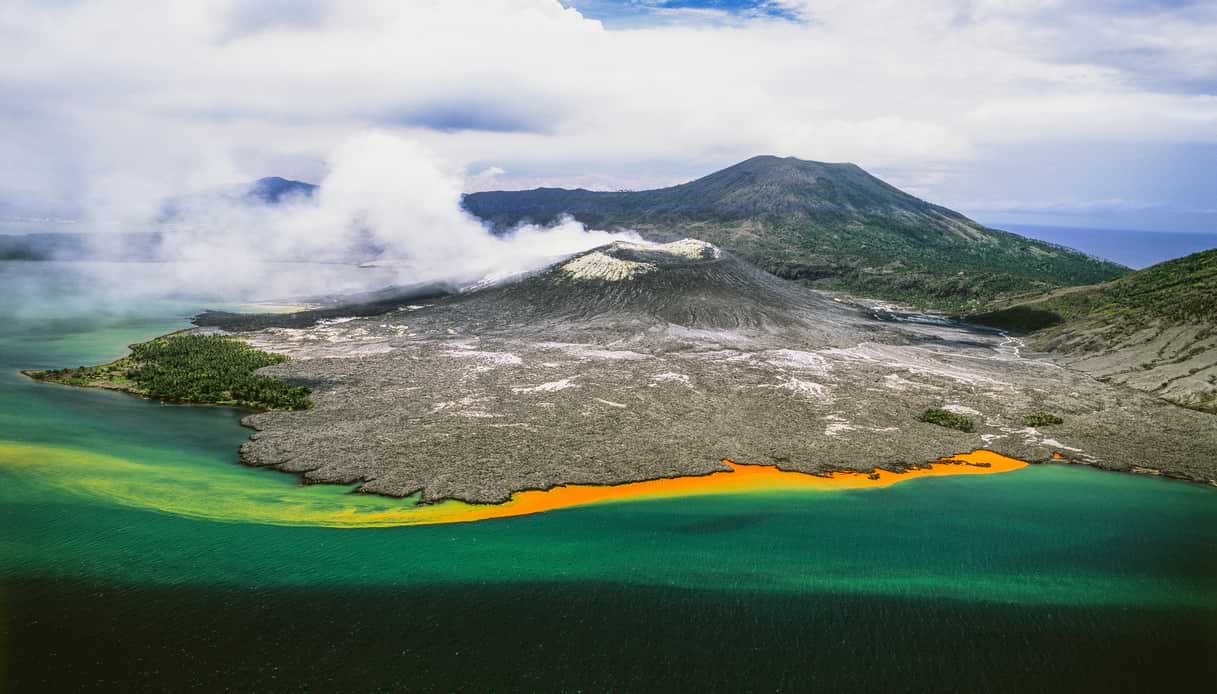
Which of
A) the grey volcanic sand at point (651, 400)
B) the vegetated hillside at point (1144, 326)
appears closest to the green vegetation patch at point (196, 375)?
the grey volcanic sand at point (651, 400)

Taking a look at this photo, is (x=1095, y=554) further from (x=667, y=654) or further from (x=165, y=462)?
(x=165, y=462)

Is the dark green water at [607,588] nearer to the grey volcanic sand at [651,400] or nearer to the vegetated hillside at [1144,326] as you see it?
the grey volcanic sand at [651,400]

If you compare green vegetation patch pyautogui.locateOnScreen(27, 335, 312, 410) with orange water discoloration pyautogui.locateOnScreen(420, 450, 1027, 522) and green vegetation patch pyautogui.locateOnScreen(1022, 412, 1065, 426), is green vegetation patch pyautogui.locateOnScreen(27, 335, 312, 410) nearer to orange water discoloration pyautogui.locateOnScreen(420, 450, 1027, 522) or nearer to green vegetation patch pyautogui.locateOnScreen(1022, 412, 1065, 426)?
orange water discoloration pyautogui.locateOnScreen(420, 450, 1027, 522)

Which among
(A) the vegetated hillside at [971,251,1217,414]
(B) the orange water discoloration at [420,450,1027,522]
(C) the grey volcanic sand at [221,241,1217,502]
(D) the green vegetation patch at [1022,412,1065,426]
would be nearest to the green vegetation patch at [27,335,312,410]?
(C) the grey volcanic sand at [221,241,1217,502]

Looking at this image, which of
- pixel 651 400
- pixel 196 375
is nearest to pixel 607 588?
pixel 651 400

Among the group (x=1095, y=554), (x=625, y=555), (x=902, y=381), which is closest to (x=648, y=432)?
(x=625, y=555)

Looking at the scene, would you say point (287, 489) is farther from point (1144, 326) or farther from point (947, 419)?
point (1144, 326)
